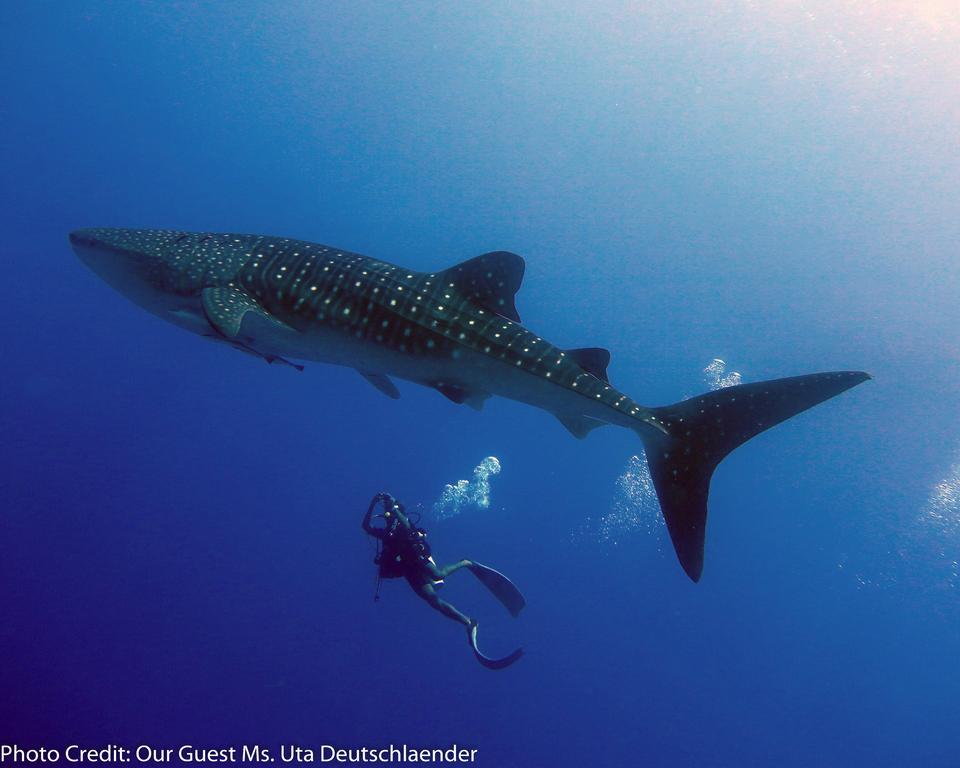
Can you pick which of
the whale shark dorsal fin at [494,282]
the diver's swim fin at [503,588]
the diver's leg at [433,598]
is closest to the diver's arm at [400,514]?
the diver's leg at [433,598]

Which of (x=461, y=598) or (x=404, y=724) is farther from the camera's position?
(x=461, y=598)

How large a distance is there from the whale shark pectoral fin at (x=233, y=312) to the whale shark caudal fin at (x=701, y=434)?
3.68 meters

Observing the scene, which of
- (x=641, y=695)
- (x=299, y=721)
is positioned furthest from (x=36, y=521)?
(x=641, y=695)

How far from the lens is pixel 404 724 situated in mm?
45031

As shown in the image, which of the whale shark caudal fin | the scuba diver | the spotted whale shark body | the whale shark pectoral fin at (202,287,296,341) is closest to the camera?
the whale shark caudal fin

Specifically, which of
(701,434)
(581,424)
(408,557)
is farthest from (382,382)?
(408,557)

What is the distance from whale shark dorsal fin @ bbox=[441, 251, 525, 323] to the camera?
565 centimetres

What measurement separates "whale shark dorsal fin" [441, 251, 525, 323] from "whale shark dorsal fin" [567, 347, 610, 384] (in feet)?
2.17

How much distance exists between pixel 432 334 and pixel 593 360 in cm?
149

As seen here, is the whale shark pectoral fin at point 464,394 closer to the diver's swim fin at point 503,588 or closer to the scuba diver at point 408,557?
the scuba diver at point 408,557

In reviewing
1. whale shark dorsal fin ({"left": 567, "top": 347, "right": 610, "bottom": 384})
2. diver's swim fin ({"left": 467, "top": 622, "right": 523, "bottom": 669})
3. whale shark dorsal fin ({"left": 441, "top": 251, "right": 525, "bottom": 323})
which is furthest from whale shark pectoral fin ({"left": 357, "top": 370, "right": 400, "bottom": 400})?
diver's swim fin ({"left": 467, "top": 622, "right": 523, "bottom": 669})

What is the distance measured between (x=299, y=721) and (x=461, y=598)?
46.7 ft

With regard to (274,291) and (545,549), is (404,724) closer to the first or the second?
(545,549)

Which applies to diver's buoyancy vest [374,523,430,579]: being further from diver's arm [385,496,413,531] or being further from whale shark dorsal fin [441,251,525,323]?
whale shark dorsal fin [441,251,525,323]
